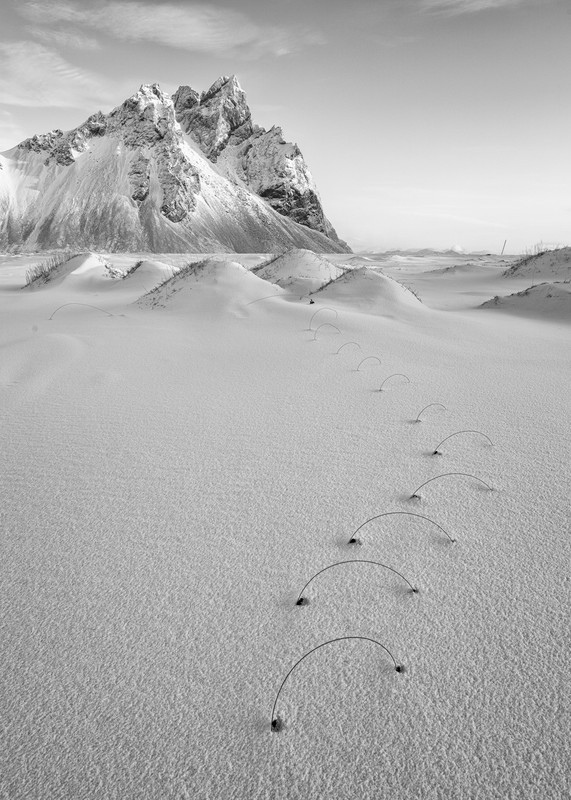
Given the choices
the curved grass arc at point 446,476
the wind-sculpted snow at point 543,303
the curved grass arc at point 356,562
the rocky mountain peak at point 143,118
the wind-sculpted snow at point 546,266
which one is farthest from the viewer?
the rocky mountain peak at point 143,118

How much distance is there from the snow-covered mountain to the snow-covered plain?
69.8 metres

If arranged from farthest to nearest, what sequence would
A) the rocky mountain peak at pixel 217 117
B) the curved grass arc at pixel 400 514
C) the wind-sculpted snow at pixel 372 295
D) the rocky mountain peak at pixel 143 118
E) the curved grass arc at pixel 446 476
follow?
the rocky mountain peak at pixel 217 117, the rocky mountain peak at pixel 143 118, the wind-sculpted snow at pixel 372 295, the curved grass arc at pixel 446 476, the curved grass arc at pixel 400 514

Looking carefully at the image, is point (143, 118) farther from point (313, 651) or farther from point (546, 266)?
point (313, 651)

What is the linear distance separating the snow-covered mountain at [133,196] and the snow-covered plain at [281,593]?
6976 centimetres

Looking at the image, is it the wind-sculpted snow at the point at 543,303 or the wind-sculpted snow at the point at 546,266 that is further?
the wind-sculpted snow at the point at 546,266

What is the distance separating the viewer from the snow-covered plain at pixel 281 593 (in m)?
1.08

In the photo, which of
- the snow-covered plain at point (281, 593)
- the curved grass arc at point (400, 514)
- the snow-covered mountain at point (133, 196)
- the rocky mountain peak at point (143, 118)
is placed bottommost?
the snow-covered plain at point (281, 593)

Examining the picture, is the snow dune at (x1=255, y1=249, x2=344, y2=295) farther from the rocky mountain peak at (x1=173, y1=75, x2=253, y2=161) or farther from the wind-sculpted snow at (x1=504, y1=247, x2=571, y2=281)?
the rocky mountain peak at (x1=173, y1=75, x2=253, y2=161)

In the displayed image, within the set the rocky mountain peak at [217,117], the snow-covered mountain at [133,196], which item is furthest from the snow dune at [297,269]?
the rocky mountain peak at [217,117]

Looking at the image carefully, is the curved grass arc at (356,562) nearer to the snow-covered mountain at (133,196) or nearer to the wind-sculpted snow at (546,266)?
the wind-sculpted snow at (546,266)

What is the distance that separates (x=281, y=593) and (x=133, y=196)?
7973 cm

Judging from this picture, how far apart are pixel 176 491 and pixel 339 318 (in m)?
4.69

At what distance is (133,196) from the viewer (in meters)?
70.0

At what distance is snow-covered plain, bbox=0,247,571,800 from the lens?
1.08m
